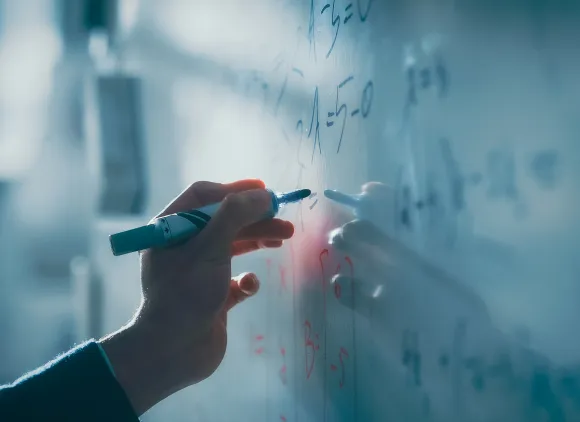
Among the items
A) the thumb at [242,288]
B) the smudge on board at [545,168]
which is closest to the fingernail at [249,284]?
the thumb at [242,288]

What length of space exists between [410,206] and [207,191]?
0.22 metres

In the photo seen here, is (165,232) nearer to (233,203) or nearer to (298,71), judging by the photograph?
(233,203)

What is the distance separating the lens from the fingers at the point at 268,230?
1.63 feet

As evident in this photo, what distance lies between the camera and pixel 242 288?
1.82 feet

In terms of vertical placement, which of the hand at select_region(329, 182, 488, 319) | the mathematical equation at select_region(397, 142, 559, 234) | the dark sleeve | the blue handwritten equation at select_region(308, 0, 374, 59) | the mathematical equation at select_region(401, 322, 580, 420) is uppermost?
the blue handwritten equation at select_region(308, 0, 374, 59)

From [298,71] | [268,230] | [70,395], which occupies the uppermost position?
[298,71]

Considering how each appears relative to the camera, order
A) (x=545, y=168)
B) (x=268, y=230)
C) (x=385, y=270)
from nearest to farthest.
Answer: (x=545, y=168)
(x=385, y=270)
(x=268, y=230)

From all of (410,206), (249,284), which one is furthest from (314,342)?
(410,206)

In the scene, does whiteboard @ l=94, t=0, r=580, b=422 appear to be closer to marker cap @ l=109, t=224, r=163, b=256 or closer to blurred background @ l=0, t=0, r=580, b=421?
blurred background @ l=0, t=0, r=580, b=421

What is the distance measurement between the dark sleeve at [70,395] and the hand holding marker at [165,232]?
3.4 inches

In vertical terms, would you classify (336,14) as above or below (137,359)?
above

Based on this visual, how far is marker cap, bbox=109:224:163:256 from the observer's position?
427 millimetres

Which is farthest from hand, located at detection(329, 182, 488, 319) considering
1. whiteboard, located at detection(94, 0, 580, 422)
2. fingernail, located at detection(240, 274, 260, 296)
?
fingernail, located at detection(240, 274, 260, 296)

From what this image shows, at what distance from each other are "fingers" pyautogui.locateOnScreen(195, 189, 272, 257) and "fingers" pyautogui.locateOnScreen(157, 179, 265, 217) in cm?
6
